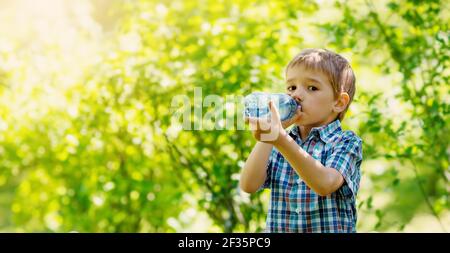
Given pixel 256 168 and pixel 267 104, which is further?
pixel 256 168

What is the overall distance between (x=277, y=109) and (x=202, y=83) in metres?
1.62

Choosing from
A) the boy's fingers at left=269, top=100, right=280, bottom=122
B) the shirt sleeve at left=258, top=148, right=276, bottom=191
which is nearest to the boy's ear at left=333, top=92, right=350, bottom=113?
the shirt sleeve at left=258, top=148, right=276, bottom=191

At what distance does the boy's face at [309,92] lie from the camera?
2.14 meters

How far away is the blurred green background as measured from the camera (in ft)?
11.5

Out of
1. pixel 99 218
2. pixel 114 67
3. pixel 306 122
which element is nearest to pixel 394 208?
pixel 99 218

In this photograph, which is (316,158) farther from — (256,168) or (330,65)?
(330,65)

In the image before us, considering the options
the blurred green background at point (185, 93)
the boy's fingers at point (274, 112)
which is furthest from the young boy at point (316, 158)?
Answer: the blurred green background at point (185, 93)

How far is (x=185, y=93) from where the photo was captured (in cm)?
368

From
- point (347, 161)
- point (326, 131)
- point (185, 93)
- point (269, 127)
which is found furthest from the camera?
point (185, 93)

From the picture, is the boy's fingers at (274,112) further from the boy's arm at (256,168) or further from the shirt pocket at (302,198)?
the shirt pocket at (302,198)

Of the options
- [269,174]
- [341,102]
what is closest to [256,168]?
[269,174]

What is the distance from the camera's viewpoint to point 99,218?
4.52 m

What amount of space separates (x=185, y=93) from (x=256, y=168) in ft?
5.21

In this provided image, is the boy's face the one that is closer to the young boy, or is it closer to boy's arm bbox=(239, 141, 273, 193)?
the young boy
